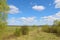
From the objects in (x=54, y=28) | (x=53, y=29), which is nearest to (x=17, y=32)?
(x=54, y=28)

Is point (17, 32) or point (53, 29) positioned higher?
point (53, 29)

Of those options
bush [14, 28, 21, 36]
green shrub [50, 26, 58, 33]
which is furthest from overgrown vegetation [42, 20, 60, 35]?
bush [14, 28, 21, 36]

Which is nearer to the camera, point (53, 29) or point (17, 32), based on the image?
point (17, 32)

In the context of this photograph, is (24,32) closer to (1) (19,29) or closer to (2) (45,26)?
(1) (19,29)

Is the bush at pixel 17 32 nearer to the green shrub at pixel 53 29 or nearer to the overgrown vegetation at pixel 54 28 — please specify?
the overgrown vegetation at pixel 54 28

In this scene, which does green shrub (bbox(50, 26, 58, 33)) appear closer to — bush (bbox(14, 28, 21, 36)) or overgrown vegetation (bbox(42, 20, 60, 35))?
overgrown vegetation (bbox(42, 20, 60, 35))

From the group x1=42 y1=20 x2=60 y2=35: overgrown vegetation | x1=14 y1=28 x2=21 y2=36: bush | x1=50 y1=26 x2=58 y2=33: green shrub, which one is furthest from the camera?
x1=50 y1=26 x2=58 y2=33: green shrub

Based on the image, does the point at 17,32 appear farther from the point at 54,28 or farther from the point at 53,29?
the point at 53,29

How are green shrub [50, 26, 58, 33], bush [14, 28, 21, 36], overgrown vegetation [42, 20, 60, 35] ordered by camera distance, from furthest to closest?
green shrub [50, 26, 58, 33]
overgrown vegetation [42, 20, 60, 35]
bush [14, 28, 21, 36]

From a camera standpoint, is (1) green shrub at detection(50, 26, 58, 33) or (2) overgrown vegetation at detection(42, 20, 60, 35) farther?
(1) green shrub at detection(50, 26, 58, 33)

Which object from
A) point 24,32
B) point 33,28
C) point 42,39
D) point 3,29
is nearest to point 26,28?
point 24,32

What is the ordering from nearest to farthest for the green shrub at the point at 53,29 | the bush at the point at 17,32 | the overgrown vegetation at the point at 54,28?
the bush at the point at 17,32 < the overgrown vegetation at the point at 54,28 < the green shrub at the point at 53,29

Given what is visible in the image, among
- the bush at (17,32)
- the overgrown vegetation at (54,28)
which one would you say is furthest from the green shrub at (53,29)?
the bush at (17,32)

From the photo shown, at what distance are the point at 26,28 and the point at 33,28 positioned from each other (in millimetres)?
4391
